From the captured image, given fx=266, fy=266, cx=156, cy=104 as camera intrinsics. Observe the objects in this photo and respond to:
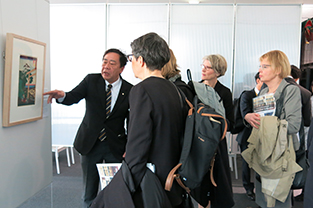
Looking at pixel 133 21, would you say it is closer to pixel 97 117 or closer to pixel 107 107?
pixel 107 107

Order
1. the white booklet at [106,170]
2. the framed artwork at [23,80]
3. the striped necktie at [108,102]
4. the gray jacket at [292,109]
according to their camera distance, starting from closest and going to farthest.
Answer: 1. the white booklet at [106,170]
2. the framed artwork at [23,80]
3. the gray jacket at [292,109]
4. the striped necktie at [108,102]

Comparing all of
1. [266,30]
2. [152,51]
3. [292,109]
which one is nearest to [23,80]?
[152,51]

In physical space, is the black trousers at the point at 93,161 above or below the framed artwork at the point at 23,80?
below

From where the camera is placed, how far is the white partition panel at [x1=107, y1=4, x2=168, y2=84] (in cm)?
Result: 448

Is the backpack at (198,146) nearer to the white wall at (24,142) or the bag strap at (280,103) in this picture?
the bag strap at (280,103)

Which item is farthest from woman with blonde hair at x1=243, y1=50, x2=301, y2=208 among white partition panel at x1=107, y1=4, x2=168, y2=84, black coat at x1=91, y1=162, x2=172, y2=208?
white partition panel at x1=107, y1=4, x2=168, y2=84

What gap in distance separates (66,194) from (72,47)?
2.38 m

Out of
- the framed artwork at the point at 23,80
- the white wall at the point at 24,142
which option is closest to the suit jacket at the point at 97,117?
the framed artwork at the point at 23,80

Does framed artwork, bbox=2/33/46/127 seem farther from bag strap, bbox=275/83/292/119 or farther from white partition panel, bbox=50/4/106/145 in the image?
bag strap, bbox=275/83/292/119

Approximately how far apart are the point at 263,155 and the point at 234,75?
2.35 metres

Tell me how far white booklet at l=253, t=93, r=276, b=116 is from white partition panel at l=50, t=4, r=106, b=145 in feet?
9.37

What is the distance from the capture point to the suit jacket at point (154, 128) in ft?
4.58

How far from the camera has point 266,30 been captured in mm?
4414

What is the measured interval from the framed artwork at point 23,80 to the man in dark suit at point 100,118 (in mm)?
161
